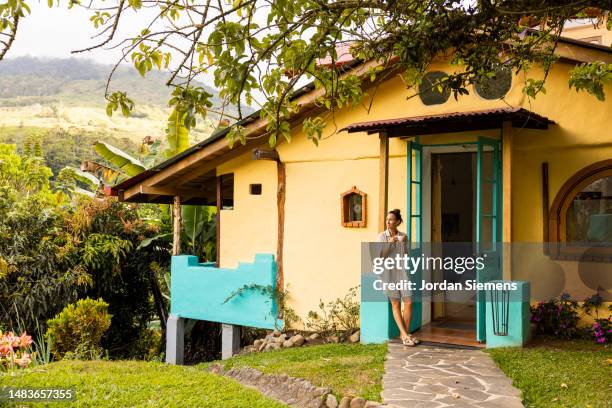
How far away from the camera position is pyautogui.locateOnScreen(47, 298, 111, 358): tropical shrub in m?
9.32

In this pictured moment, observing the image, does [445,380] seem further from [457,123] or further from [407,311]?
[457,123]

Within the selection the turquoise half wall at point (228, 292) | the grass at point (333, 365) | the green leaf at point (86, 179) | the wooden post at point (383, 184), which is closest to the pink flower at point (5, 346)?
the grass at point (333, 365)

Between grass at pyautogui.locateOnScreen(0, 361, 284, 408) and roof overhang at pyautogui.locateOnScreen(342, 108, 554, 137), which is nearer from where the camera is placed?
grass at pyautogui.locateOnScreen(0, 361, 284, 408)

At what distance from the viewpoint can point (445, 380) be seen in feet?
20.3

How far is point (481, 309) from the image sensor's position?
25.1 ft

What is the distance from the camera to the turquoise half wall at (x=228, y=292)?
32.9ft

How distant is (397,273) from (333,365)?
5.38 ft

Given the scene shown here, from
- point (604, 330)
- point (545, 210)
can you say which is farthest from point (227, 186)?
point (604, 330)

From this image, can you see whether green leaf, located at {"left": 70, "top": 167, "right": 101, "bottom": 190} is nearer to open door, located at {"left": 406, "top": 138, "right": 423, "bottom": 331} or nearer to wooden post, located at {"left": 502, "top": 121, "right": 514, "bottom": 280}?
open door, located at {"left": 406, "top": 138, "right": 423, "bottom": 331}

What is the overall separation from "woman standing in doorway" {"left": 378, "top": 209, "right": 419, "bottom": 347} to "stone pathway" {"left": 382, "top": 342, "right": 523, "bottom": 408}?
416mm

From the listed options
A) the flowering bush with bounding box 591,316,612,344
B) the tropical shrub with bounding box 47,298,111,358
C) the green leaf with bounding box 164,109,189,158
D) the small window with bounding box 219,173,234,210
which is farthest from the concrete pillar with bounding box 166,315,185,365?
the flowering bush with bounding box 591,316,612,344

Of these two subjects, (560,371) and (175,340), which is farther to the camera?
(175,340)

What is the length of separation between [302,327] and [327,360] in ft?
8.11

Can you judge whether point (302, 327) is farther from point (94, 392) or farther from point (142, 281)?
point (142, 281)
